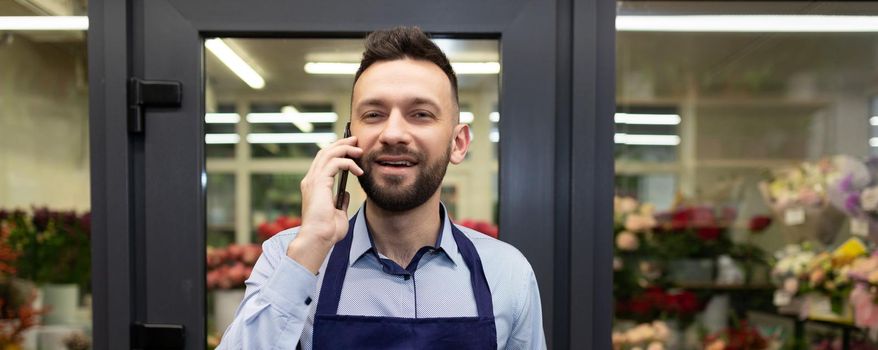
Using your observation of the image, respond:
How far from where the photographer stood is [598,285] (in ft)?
4.62

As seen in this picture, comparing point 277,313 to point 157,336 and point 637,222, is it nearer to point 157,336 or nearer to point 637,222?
point 157,336

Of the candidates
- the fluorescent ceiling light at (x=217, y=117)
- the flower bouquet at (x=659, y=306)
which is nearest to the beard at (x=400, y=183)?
the fluorescent ceiling light at (x=217, y=117)

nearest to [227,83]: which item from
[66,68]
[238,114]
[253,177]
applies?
[66,68]

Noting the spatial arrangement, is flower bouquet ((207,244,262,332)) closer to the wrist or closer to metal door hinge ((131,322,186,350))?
metal door hinge ((131,322,186,350))

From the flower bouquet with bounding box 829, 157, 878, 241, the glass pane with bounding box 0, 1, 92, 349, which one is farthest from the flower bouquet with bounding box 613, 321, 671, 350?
the glass pane with bounding box 0, 1, 92, 349

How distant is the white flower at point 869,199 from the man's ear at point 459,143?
61.3 inches

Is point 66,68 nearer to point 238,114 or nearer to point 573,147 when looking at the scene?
point 238,114

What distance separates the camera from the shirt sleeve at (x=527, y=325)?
1153mm

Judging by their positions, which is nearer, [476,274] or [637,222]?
[476,274]

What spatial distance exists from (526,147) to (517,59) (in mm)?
207

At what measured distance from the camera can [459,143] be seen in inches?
45.0

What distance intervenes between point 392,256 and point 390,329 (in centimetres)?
15

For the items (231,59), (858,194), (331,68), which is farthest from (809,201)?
(231,59)

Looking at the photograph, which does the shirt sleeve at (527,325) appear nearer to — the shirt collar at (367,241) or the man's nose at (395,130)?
the shirt collar at (367,241)
